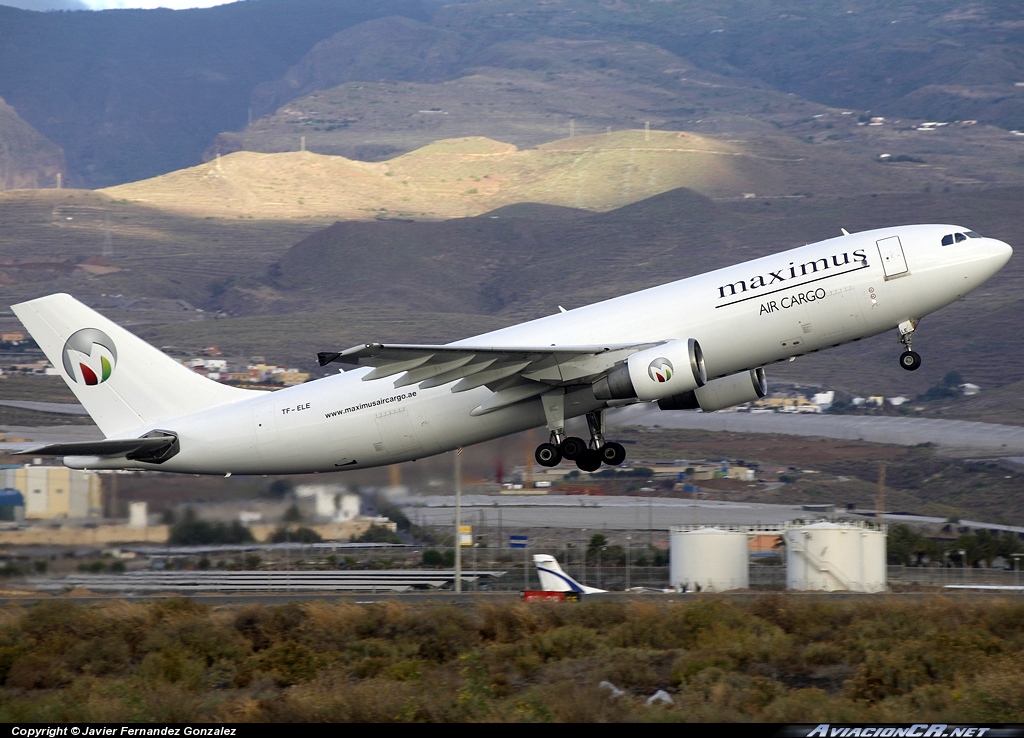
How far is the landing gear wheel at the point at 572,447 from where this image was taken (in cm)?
3831

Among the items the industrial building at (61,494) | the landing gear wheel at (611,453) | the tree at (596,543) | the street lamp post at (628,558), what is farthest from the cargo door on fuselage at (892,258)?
the tree at (596,543)

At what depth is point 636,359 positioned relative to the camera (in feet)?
116

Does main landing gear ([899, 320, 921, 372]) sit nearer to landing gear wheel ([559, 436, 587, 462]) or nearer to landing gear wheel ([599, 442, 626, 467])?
landing gear wheel ([599, 442, 626, 467])

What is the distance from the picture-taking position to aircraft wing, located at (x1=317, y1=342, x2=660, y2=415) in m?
34.7

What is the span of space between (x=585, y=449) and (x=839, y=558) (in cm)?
2293

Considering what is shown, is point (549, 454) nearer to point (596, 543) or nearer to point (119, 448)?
point (119, 448)

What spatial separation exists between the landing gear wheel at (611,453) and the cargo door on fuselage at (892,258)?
29.4 ft

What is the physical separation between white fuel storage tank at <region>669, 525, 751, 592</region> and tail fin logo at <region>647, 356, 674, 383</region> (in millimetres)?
25464

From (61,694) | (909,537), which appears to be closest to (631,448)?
(909,537)

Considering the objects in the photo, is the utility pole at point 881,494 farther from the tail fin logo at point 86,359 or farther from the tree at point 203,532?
the tail fin logo at point 86,359

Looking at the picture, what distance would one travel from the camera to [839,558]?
5750cm

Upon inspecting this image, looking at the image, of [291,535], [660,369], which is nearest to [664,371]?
[660,369]

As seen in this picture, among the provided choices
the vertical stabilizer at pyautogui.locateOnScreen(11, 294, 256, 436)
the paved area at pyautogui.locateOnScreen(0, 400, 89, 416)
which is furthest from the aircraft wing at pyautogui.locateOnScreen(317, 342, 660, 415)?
the paved area at pyautogui.locateOnScreen(0, 400, 89, 416)

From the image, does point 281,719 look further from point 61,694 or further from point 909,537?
point 909,537
